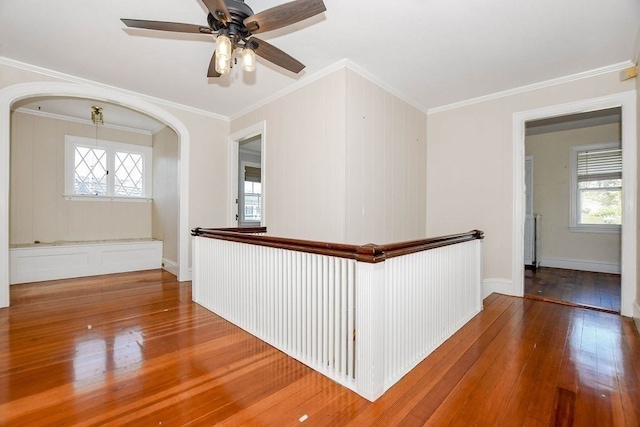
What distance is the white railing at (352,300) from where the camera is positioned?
1616 mm

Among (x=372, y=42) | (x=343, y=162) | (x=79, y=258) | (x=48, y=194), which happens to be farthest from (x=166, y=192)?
(x=372, y=42)

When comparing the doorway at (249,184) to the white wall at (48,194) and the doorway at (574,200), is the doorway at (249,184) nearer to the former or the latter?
the white wall at (48,194)

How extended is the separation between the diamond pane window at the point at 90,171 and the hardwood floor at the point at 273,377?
8.89 ft

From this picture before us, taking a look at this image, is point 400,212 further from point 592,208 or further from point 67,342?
point 592,208

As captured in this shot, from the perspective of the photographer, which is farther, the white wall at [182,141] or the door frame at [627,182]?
the white wall at [182,141]

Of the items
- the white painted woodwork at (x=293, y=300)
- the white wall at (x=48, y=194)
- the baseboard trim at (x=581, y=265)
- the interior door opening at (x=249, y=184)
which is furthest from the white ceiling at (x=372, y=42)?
the baseboard trim at (x=581, y=265)

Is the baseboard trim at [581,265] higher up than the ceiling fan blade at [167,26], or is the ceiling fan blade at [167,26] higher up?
the ceiling fan blade at [167,26]

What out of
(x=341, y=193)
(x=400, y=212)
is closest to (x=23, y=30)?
(x=341, y=193)

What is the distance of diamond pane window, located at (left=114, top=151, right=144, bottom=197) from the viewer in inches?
210

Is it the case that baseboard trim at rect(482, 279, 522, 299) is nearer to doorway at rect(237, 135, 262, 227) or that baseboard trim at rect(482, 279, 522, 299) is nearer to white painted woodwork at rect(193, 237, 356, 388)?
white painted woodwork at rect(193, 237, 356, 388)

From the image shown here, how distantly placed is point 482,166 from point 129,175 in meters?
6.05

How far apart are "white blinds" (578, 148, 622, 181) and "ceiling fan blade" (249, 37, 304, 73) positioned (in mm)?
5567

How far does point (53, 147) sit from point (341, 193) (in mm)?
5033

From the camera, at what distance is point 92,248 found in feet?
15.4
